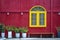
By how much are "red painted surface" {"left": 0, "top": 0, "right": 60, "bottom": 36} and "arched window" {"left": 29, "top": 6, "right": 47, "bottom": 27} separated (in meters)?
0.27

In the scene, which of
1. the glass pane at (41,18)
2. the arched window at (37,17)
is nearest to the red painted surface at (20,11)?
the arched window at (37,17)

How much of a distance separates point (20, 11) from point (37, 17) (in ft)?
4.04

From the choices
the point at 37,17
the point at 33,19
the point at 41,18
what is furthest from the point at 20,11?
the point at 41,18

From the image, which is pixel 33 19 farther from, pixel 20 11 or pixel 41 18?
pixel 20 11

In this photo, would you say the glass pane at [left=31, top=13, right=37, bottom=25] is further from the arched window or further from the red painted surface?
the red painted surface

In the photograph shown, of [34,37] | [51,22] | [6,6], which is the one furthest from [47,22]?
[6,6]

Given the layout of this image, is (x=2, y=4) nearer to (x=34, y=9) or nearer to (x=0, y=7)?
(x=0, y=7)

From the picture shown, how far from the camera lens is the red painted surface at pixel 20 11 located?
1695cm

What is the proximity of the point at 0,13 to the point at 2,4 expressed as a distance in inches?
24.8

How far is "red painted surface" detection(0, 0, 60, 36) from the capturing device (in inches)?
667

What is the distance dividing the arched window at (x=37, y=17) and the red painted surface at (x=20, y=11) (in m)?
0.27

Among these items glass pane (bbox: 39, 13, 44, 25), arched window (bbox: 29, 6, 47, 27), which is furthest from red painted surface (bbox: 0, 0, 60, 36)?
glass pane (bbox: 39, 13, 44, 25)

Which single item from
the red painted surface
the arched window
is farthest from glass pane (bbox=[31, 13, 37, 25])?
the red painted surface

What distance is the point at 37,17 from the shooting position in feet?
55.3
